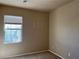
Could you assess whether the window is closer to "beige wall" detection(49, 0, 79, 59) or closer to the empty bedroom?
the empty bedroom

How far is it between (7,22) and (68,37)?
2619 mm

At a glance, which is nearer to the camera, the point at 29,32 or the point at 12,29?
the point at 12,29

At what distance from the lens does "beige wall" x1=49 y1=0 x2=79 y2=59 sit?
309cm

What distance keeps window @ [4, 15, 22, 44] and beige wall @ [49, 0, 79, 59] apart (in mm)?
1672

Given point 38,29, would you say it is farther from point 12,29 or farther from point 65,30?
point 65,30

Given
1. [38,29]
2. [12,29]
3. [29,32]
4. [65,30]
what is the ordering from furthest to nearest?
[38,29] → [29,32] → [12,29] → [65,30]

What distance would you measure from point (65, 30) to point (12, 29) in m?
2.32

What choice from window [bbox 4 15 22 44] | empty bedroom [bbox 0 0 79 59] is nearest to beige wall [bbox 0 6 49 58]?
empty bedroom [bbox 0 0 79 59]

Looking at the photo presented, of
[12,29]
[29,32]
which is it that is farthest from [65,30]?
[12,29]

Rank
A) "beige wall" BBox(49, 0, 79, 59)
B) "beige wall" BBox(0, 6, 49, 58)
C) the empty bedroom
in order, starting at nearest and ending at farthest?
"beige wall" BBox(49, 0, 79, 59), the empty bedroom, "beige wall" BBox(0, 6, 49, 58)

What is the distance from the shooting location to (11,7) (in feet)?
12.8

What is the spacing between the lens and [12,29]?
4035 mm

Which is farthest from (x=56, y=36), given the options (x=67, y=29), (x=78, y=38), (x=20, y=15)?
(x=20, y=15)

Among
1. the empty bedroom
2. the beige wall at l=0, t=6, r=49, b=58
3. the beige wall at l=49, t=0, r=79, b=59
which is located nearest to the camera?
the beige wall at l=49, t=0, r=79, b=59
